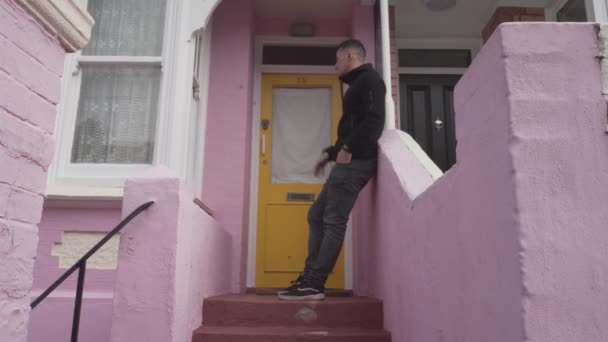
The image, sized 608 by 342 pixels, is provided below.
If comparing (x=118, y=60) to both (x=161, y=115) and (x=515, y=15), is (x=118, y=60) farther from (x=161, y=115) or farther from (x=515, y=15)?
(x=515, y=15)

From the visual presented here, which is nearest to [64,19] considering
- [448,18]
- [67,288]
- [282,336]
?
[282,336]

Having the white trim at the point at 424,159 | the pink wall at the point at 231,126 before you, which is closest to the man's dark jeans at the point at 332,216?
the white trim at the point at 424,159

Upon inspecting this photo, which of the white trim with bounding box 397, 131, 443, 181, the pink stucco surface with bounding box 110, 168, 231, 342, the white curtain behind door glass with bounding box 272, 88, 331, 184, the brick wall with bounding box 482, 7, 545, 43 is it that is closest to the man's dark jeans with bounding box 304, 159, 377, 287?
the white trim with bounding box 397, 131, 443, 181

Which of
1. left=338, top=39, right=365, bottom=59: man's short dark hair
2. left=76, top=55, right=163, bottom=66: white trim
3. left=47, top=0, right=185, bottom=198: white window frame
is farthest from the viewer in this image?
left=76, top=55, right=163, bottom=66: white trim

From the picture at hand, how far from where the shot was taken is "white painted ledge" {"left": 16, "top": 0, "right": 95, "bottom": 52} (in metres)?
1.80

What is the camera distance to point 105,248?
422 cm

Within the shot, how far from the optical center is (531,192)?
1.77m

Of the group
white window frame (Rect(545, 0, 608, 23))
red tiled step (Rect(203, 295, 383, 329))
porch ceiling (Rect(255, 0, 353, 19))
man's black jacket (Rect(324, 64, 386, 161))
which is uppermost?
porch ceiling (Rect(255, 0, 353, 19))

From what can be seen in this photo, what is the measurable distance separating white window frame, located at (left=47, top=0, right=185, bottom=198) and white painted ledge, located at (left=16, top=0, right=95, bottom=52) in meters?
2.40

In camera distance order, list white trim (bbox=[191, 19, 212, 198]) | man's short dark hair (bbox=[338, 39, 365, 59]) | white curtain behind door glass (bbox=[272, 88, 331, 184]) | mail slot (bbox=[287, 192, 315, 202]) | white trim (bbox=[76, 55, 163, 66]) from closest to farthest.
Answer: man's short dark hair (bbox=[338, 39, 365, 59]) → white trim (bbox=[76, 55, 163, 66]) → white trim (bbox=[191, 19, 212, 198]) → mail slot (bbox=[287, 192, 315, 202]) → white curtain behind door glass (bbox=[272, 88, 331, 184])

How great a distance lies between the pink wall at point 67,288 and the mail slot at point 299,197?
197cm

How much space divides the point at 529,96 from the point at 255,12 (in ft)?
15.1

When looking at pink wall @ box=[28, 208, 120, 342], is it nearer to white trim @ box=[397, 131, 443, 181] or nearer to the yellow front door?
the yellow front door

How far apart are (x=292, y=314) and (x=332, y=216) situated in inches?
29.1
